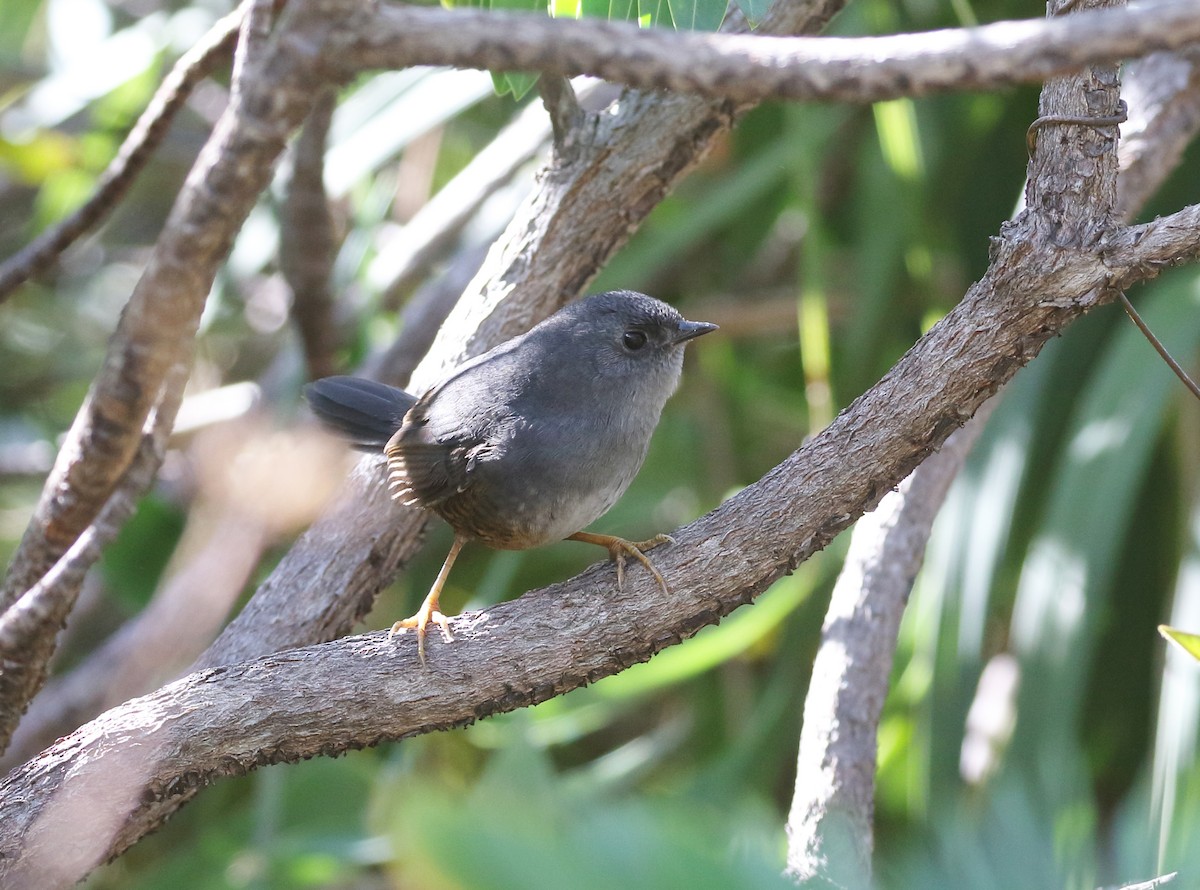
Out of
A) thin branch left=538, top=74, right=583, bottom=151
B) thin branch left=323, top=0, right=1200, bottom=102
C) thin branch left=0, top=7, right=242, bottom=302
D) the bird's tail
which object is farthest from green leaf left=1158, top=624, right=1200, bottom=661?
thin branch left=0, top=7, right=242, bottom=302

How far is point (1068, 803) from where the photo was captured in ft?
7.96

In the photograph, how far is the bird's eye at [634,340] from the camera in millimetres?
2416

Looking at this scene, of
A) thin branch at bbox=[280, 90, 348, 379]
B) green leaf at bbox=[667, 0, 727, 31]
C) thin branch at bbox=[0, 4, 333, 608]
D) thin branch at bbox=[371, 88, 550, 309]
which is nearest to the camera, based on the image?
thin branch at bbox=[0, 4, 333, 608]

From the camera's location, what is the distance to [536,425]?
222 centimetres

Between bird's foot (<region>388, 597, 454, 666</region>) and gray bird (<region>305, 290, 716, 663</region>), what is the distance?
0.02 metres

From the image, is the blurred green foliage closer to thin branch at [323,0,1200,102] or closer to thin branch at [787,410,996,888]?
thin branch at [787,410,996,888]

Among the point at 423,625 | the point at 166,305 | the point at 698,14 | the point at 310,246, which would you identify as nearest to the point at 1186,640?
the point at 423,625

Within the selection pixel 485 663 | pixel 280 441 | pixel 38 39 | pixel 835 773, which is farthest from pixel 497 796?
pixel 38 39

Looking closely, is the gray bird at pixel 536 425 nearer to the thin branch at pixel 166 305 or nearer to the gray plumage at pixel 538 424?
the gray plumage at pixel 538 424

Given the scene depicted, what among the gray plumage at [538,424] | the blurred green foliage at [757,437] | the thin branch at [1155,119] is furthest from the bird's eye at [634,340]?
the thin branch at [1155,119]

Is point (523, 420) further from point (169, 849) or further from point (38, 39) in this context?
point (38, 39)

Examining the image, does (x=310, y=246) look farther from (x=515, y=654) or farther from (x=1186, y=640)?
(x=1186, y=640)

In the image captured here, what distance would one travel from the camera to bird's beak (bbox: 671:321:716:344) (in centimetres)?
244

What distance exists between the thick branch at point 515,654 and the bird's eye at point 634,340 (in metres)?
0.72
